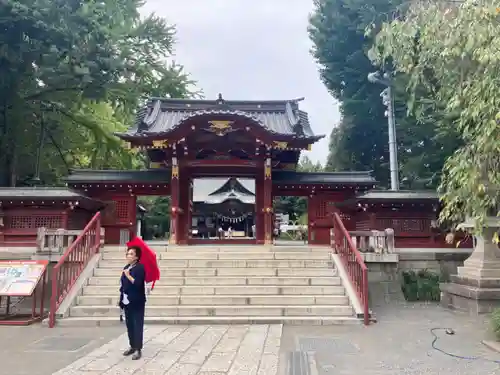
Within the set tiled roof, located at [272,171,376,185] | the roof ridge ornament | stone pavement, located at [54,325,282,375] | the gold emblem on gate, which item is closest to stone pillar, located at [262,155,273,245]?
tiled roof, located at [272,171,376,185]

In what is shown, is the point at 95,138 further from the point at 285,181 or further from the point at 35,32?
the point at 285,181

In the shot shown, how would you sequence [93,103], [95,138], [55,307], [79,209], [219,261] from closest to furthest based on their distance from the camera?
1. [55,307]
2. [219,261]
3. [79,209]
4. [95,138]
5. [93,103]

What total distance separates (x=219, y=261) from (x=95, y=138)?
12.3 m

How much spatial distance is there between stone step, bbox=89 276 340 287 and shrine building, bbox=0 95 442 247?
3143 millimetres

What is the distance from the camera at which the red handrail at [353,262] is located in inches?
321

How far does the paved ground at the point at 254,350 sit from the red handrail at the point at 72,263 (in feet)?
2.32

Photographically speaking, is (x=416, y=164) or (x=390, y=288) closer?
(x=390, y=288)

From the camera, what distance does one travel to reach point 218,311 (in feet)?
27.5

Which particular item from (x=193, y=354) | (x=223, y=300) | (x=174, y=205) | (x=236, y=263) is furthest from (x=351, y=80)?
(x=193, y=354)

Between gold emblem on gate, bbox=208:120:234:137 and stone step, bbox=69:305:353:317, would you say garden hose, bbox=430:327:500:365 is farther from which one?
gold emblem on gate, bbox=208:120:234:137

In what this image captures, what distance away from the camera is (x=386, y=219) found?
1265 cm

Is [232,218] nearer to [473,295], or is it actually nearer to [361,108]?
[361,108]

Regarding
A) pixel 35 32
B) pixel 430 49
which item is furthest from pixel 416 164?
pixel 35 32

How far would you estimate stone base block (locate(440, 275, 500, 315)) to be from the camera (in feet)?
27.8
